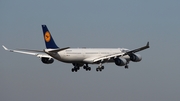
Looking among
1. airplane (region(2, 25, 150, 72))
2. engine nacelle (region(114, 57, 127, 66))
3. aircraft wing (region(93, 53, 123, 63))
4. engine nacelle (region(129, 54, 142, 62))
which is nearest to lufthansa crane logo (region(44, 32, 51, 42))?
airplane (region(2, 25, 150, 72))

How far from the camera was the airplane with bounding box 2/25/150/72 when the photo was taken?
347 ft

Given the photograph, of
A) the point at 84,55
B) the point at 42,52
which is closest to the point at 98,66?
the point at 84,55

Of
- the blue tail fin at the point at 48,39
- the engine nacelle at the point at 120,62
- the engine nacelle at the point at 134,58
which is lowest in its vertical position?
the engine nacelle at the point at 120,62

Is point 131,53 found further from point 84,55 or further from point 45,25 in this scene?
point 45,25

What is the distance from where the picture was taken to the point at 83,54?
362 feet

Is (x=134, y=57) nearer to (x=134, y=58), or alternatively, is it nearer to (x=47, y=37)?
(x=134, y=58)

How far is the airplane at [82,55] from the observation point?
10575 cm

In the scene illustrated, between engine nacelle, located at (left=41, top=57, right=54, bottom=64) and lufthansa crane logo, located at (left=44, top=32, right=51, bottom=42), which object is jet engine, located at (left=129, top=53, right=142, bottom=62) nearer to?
engine nacelle, located at (left=41, top=57, right=54, bottom=64)

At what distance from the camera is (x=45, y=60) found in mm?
109000

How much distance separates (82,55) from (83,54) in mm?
287

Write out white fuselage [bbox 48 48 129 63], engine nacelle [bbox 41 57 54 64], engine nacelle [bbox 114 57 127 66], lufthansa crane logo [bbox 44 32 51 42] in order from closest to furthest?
lufthansa crane logo [bbox 44 32 51 42] < white fuselage [bbox 48 48 129 63] < engine nacelle [bbox 114 57 127 66] < engine nacelle [bbox 41 57 54 64]

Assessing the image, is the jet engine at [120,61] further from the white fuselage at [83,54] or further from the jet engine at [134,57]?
the white fuselage at [83,54]

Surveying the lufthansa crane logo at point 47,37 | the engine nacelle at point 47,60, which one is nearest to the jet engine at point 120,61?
the engine nacelle at point 47,60

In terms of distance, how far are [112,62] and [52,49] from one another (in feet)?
48.5
